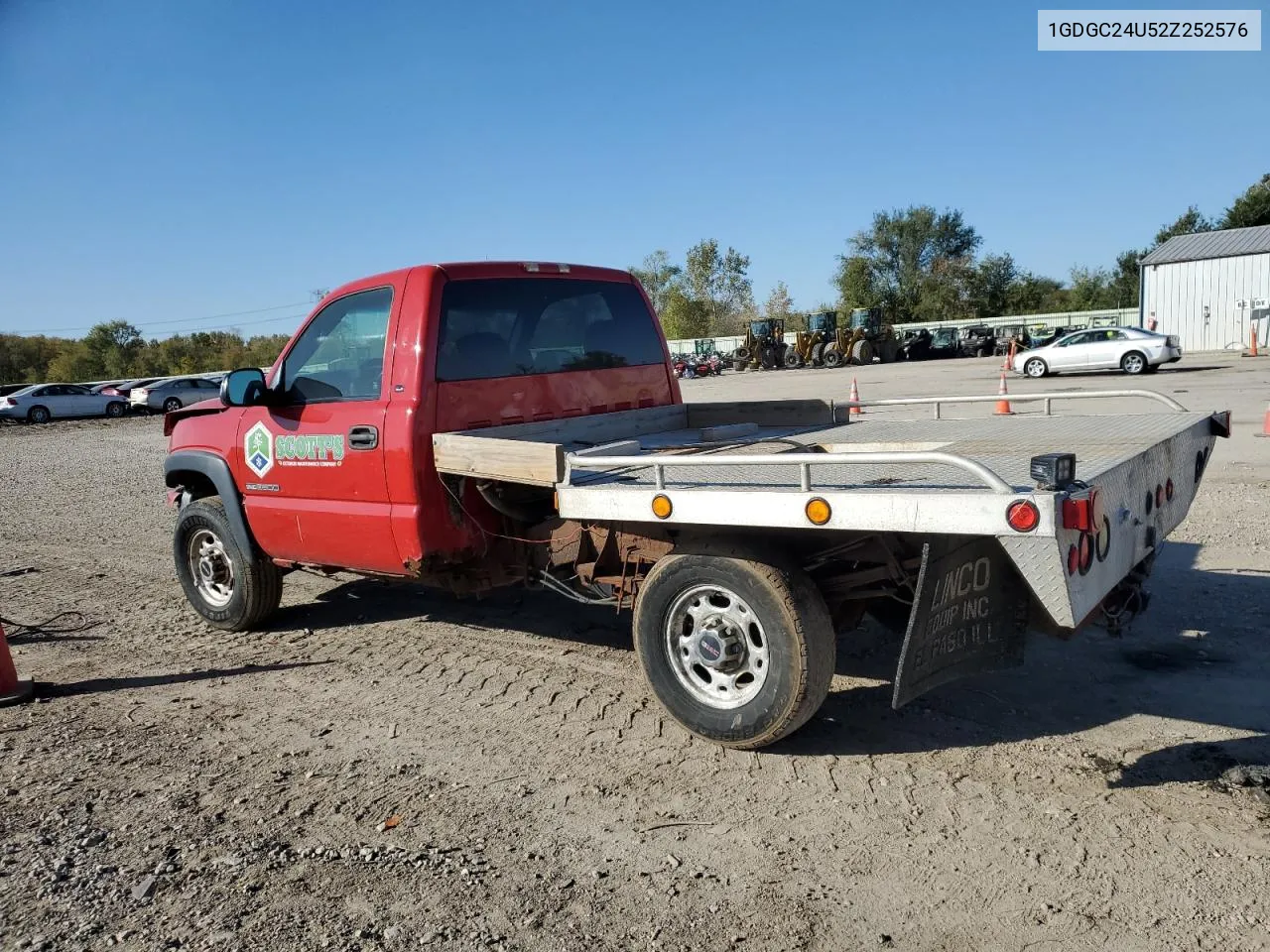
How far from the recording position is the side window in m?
4.85

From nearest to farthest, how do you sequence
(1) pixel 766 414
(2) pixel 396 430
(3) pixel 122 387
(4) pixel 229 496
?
Answer: (2) pixel 396 430
(4) pixel 229 496
(1) pixel 766 414
(3) pixel 122 387

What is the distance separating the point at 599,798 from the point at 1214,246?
41930 mm

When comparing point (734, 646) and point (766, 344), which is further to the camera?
point (766, 344)

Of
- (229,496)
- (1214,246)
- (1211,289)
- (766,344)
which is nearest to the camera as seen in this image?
(229,496)

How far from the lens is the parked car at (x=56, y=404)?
33.9m

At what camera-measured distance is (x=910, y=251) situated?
79688 millimetres

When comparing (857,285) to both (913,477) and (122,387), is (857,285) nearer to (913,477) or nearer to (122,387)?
(122,387)

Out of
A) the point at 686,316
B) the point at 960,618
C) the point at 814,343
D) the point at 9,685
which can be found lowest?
the point at 9,685

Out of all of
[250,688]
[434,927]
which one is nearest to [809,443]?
[434,927]

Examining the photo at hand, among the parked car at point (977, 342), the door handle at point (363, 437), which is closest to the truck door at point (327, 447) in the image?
the door handle at point (363, 437)

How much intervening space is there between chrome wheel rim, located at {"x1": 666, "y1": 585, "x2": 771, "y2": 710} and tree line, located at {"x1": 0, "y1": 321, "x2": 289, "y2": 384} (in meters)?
71.5

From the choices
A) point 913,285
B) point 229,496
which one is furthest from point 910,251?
point 229,496

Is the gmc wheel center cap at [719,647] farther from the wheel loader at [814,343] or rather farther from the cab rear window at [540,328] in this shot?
the wheel loader at [814,343]

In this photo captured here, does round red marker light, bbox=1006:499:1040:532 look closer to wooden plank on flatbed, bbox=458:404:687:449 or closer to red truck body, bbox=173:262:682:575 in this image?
wooden plank on flatbed, bbox=458:404:687:449
